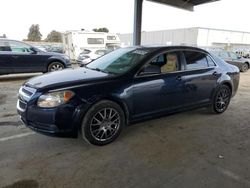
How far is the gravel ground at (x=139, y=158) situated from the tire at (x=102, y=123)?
0.14 meters

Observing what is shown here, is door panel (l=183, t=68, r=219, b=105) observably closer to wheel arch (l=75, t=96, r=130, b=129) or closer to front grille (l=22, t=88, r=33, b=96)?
wheel arch (l=75, t=96, r=130, b=129)

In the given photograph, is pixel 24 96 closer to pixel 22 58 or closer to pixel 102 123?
pixel 102 123

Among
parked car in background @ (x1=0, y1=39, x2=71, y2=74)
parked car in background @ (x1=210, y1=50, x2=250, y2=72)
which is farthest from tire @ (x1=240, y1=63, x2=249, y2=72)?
parked car in background @ (x1=0, y1=39, x2=71, y2=74)

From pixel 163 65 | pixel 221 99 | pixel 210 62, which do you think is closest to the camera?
pixel 163 65

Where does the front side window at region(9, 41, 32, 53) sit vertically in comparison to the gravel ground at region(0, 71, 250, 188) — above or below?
above

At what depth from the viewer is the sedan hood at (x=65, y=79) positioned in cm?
360

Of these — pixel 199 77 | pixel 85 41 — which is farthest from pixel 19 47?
pixel 85 41

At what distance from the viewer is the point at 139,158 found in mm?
3467

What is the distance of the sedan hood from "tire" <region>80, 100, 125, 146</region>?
449 millimetres

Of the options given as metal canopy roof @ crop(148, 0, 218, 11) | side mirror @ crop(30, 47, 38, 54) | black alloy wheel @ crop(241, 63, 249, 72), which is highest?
metal canopy roof @ crop(148, 0, 218, 11)

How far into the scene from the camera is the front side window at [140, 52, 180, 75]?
13.8 feet

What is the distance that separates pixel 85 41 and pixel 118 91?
17004 millimetres

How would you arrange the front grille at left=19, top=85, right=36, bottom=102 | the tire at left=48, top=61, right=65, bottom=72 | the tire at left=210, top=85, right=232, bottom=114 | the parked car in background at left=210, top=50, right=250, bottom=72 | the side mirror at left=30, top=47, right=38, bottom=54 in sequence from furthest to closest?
the parked car in background at left=210, top=50, right=250, bottom=72, the tire at left=48, top=61, right=65, bottom=72, the side mirror at left=30, top=47, right=38, bottom=54, the tire at left=210, top=85, right=232, bottom=114, the front grille at left=19, top=85, right=36, bottom=102

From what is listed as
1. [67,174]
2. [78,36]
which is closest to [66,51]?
[78,36]
